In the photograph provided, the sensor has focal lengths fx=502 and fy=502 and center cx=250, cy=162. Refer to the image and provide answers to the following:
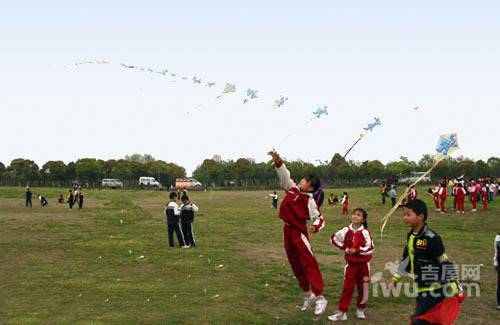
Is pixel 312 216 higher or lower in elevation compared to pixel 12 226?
higher

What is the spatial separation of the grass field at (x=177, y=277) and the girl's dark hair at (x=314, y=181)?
233 centimetres

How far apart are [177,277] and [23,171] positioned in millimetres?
104516

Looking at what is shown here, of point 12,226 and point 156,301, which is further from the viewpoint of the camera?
point 12,226

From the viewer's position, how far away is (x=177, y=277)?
1249 centimetres

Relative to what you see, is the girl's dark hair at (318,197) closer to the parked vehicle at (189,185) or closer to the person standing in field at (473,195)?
the person standing in field at (473,195)

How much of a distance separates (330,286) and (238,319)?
351 centimetres

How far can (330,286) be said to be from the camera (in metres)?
11.6

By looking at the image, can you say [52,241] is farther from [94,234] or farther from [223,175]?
[223,175]

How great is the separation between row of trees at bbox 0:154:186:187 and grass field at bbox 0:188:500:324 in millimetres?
83572

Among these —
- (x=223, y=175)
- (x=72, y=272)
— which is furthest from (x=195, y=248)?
(x=223, y=175)

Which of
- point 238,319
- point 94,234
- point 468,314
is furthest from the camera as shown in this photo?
point 94,234

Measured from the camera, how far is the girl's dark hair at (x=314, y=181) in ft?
30.1

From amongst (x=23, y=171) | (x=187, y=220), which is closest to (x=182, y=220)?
(x=187, y=220)

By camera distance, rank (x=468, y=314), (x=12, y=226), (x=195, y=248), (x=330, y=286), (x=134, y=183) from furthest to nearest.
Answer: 1. (x=134, y=183)
2. (x=12, y=226)
3. (x=195, y=248)
4. (x=330, y=286)
5. (x=468, y=314)
